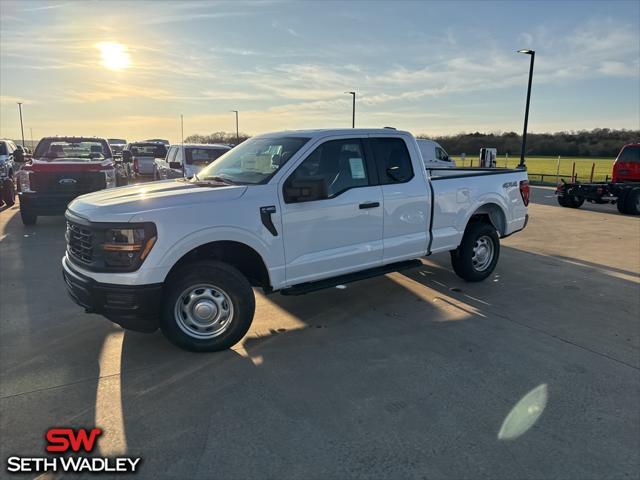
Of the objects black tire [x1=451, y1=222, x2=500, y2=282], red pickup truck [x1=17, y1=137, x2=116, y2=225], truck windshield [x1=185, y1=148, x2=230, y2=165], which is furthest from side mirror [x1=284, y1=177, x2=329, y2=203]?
truck windshield [x1=185, y1=148, x2=230, y2=165]

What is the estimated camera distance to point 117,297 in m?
3.80

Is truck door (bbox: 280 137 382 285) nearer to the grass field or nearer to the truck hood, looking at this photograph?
the truck hood

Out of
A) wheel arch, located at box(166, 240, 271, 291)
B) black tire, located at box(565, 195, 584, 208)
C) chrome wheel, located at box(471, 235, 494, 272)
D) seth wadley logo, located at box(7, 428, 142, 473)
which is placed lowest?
seth wadley logo, located at box(7, 428, 142, 473)

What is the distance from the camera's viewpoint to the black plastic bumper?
149 inches

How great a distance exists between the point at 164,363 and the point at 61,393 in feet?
2.59

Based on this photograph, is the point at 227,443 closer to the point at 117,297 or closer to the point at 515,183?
the point at 117,297

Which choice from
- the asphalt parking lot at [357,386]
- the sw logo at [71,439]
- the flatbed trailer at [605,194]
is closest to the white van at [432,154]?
the flatbed trailer at [605,194]

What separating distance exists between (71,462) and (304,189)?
269 centimetres

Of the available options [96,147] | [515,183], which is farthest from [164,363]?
[96,147]

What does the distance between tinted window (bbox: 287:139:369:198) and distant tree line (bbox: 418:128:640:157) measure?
171 ft

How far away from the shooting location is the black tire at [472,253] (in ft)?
20.6

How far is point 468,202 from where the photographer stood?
20.2 feet

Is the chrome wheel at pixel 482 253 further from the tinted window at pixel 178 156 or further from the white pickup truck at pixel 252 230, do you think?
the tinted window at pixel 178 156

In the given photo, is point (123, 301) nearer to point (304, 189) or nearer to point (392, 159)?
point (304, 189)
